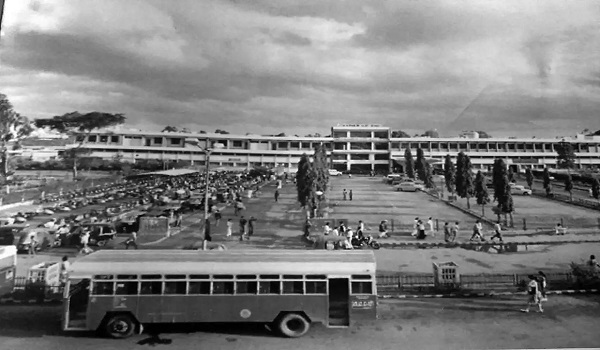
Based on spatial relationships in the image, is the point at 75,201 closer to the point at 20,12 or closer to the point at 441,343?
the point at 20,12

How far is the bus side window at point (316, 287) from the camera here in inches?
182

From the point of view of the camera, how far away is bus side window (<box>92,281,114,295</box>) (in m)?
4.46

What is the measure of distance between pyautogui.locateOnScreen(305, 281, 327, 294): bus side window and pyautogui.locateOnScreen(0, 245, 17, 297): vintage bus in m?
4.58

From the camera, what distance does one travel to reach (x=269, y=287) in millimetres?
4621

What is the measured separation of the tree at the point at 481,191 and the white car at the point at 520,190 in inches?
23.3

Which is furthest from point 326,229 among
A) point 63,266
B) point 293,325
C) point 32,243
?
point 32,243

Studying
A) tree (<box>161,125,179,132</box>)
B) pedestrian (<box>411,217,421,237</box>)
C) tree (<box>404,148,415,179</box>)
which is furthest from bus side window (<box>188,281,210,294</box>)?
tree (<box>404,148,415,179</box>)

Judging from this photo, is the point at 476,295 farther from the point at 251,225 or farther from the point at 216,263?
the point at 216,263

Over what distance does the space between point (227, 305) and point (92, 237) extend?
9.02ft

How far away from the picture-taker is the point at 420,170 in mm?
6859

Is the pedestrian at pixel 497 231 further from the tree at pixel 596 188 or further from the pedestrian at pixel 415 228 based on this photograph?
the tree at pixel 596 188

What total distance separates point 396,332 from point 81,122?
615 centimetres

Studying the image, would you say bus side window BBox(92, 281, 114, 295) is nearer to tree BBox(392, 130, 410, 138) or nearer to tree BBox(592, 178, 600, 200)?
tree BBox(392, 130, 410, 138)

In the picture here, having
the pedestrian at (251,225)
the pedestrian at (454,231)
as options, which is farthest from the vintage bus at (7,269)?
the pedestrian at (454,231)
